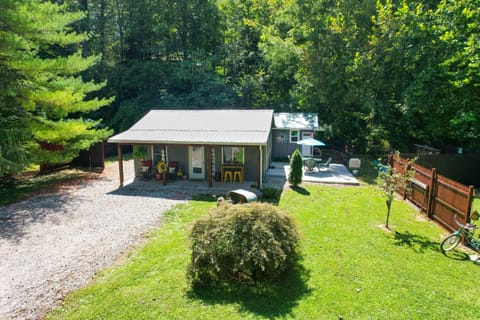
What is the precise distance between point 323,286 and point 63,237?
6.66m

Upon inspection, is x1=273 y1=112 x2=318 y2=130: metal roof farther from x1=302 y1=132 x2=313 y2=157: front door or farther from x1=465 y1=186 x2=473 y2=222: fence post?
x1=465 y1=186 x2=473 y2=222: fence post

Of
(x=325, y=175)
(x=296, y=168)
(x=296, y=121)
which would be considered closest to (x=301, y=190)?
(x=296, y=168)

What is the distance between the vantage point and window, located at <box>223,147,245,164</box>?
13516 millimetres

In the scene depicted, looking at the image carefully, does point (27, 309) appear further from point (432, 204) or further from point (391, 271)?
point (432, 204)

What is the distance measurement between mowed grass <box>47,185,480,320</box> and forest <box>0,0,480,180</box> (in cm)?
807

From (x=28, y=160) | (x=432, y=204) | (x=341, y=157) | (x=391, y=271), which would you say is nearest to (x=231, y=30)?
(x=341, y=157)

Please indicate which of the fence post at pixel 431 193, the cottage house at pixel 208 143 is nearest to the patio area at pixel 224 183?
the cottage house at pixel 208 143

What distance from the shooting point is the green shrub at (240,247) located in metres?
5.54

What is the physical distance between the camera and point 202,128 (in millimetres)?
14117

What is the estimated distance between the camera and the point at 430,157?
1360 centimetres

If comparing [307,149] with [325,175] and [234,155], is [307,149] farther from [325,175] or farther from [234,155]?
[234,155]

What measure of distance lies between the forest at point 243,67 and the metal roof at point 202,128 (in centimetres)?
254

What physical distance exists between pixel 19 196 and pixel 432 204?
14.7m

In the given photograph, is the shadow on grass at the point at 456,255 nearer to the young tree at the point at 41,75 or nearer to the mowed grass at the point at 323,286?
the mowed grass at the point at 323,286
